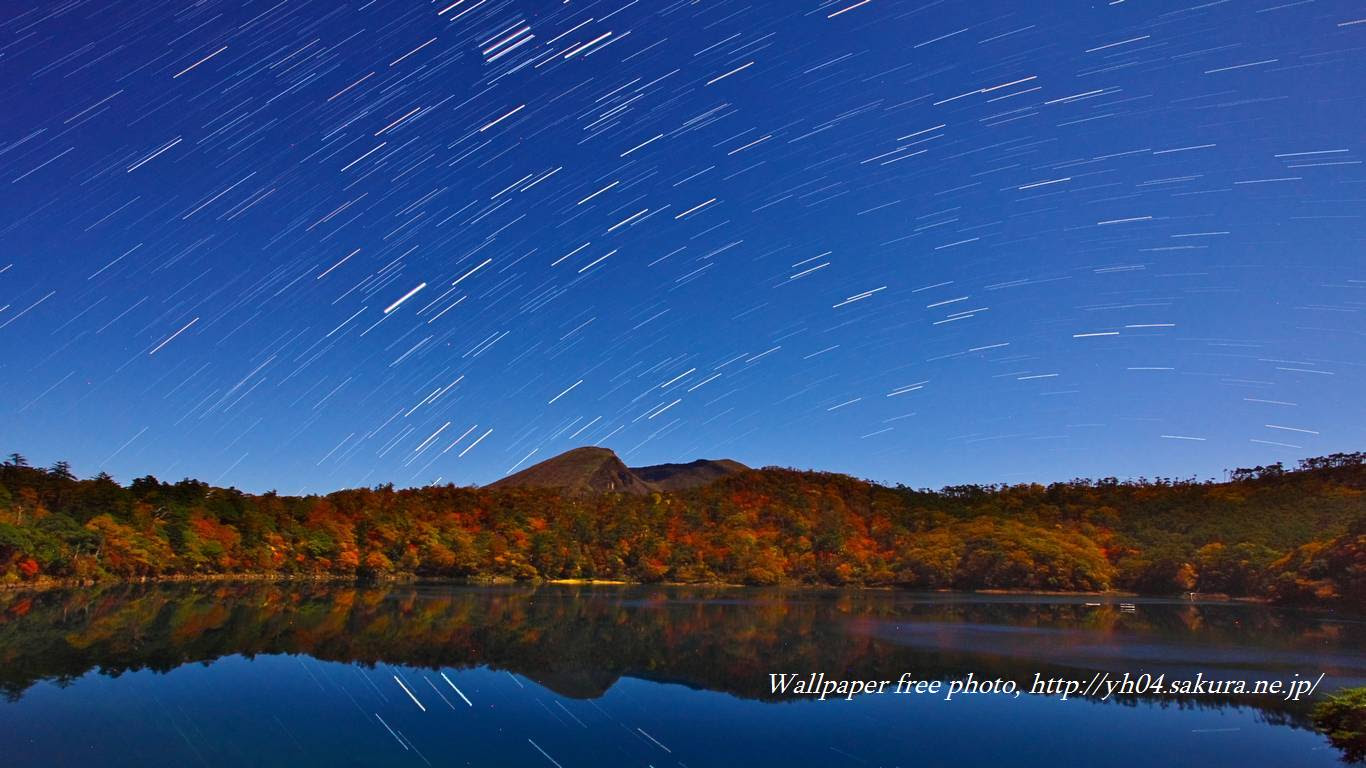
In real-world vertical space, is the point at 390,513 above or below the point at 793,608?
above

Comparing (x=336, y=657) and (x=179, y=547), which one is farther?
(x=179, y=547)

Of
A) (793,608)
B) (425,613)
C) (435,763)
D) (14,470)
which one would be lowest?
(793,608)

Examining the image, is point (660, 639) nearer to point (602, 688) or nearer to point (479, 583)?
point (602, 688)

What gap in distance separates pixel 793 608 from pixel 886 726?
137 feet

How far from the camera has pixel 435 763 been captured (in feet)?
53.0

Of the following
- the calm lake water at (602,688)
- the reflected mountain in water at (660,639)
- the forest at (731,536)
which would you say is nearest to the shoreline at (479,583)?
the forest at (731,536)

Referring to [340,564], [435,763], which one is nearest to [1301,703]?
[435,763]

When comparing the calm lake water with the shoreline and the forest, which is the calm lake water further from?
the forest

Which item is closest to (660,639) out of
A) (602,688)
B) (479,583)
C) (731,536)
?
(602,688)

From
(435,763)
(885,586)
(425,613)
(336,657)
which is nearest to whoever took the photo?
(435,763)

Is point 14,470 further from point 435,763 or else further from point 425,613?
point 435,763

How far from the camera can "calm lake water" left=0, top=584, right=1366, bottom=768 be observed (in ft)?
57.0

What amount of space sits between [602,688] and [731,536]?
3286 inches

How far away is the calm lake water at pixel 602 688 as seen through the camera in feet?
57.0
